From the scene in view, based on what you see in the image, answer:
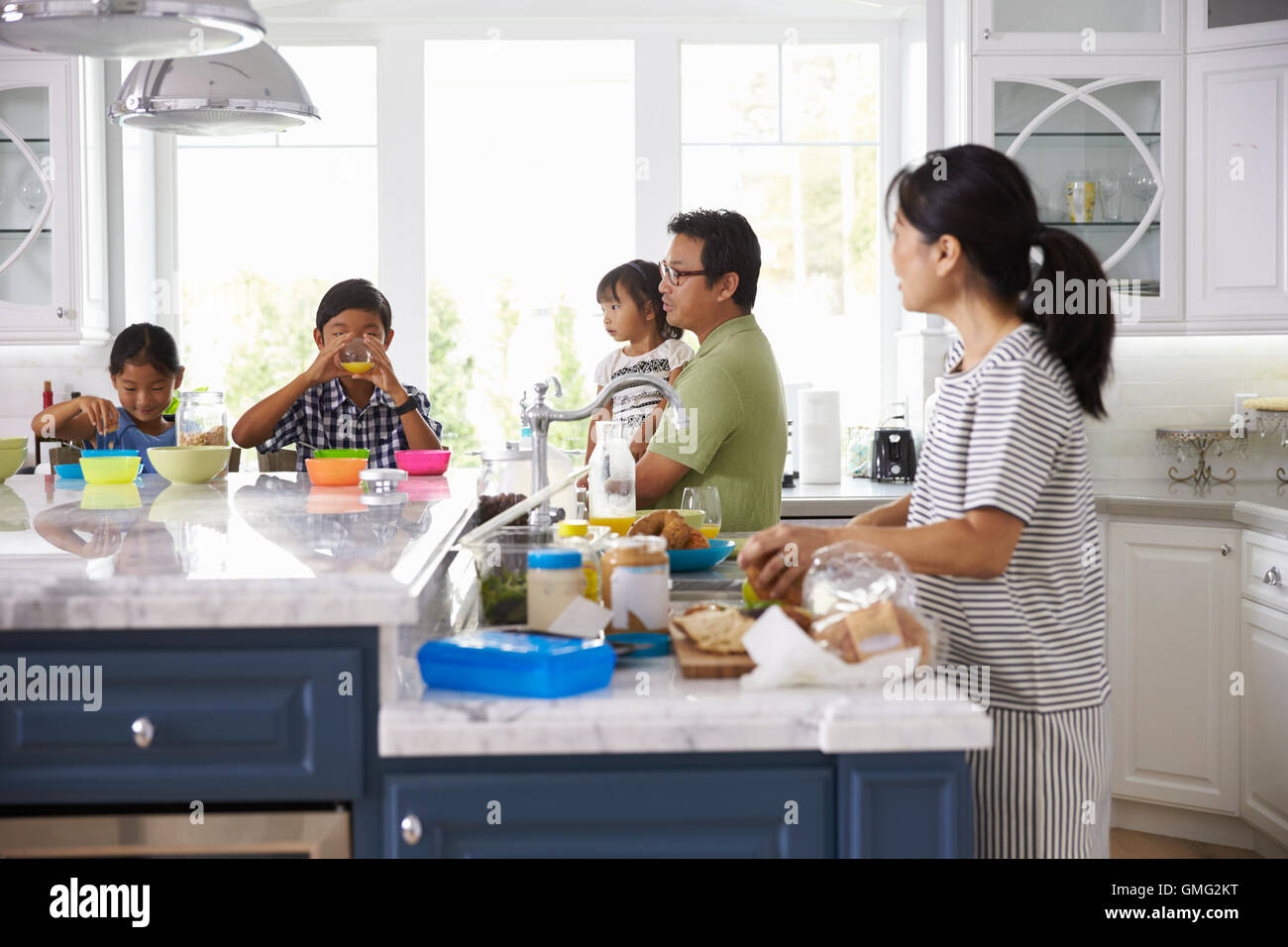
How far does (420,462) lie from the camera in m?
3.03

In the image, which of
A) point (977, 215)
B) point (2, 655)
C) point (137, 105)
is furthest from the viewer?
point (137, 105)

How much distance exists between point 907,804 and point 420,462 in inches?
76.5

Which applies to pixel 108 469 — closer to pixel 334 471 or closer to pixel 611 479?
pixel 334 471

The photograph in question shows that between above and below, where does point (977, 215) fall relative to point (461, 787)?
above

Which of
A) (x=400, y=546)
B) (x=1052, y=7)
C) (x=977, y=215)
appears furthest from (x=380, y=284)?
(x=977, y=215)

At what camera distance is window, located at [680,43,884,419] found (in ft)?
15.3

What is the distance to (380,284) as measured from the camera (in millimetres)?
4625

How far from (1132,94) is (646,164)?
5.46 ft

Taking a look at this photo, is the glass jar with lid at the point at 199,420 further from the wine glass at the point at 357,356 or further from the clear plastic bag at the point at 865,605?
the clear plastic bag at the point at 865,605

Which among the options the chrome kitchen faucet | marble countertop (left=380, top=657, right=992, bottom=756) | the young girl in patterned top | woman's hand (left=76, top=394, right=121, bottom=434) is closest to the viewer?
marble countertop (left=380, top=657, right=992, bottom=756)

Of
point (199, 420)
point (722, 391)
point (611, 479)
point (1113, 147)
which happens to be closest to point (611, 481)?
point (611, 479)

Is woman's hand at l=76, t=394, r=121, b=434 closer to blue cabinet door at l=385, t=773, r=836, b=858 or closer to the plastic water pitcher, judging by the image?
the plastic water pitcher

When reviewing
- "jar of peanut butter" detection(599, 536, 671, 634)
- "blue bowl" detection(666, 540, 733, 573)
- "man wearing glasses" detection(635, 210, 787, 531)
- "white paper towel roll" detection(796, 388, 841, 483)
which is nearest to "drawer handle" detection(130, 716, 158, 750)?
"jar of peanut butter" detection(599, 536, 671, 634)
